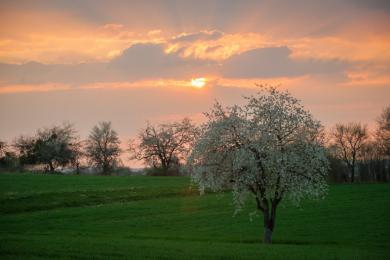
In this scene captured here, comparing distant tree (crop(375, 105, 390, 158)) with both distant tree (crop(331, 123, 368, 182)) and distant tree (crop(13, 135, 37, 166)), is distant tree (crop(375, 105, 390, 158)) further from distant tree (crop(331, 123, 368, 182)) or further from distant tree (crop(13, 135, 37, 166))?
distant tree (crop(13, 135, 37, 166))

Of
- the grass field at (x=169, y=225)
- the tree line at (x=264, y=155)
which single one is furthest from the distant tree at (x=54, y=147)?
the tree line at (x=264, y=155)

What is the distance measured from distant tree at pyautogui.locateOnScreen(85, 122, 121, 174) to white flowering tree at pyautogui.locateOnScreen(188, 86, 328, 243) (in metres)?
117

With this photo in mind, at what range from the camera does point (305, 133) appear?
40000mm

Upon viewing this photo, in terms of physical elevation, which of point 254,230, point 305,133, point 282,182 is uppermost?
point 305,133

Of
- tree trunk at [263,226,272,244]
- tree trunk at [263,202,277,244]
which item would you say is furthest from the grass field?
tree trunk at [263,202,277,244]

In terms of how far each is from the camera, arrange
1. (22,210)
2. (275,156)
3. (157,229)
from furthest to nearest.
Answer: (22,210), (157,229), (275,156)

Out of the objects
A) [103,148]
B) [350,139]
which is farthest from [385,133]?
[103,148]

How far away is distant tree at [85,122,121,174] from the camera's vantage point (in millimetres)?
157625

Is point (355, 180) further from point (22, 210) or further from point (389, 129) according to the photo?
point (22, 210)

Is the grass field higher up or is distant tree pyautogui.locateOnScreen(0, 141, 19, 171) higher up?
distant tree pyautogui.locateOnScreen(0, 141, 19, 171)

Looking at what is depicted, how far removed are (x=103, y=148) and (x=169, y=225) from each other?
111 m

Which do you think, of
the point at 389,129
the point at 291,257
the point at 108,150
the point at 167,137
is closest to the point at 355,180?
the point at 389,129

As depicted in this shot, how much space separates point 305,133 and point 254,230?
13.8 m

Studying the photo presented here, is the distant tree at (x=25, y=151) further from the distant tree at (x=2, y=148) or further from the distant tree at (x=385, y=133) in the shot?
the distant tree at (x=385, y=133)
